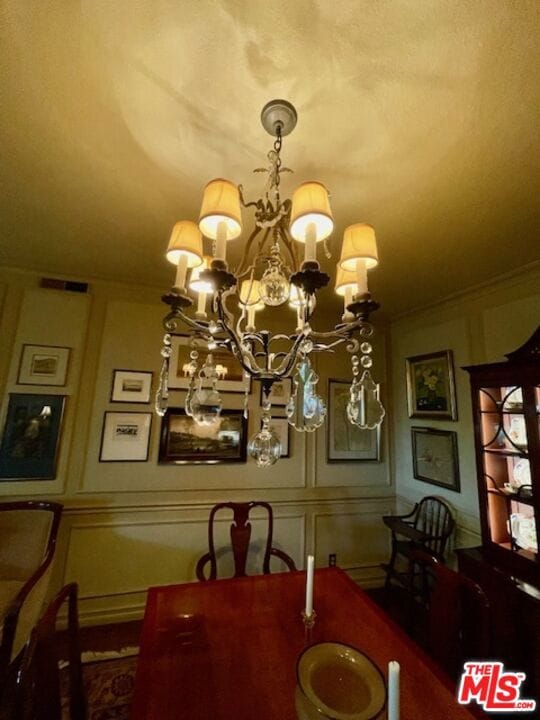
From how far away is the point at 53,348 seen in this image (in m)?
2.42

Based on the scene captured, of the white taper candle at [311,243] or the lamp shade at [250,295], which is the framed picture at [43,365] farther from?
the white taper candle at [311,243]

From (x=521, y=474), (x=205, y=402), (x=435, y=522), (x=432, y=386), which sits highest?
(x=432, y=386)

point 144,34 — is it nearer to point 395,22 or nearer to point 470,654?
point 395,22

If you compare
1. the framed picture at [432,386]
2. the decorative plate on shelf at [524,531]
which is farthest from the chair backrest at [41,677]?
the framed picture at [432,386]

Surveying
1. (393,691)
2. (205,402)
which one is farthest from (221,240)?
(393,691)

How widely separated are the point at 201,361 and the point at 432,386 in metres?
2.06

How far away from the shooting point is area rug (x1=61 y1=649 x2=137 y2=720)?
62.6 inches

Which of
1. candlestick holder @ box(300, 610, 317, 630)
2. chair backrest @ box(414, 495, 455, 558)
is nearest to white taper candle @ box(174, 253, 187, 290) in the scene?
candlestick holder @ box(300, 610, 317, 630)

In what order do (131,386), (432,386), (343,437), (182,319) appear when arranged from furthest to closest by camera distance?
(343,437), (432,386), (131,386), (182,319)

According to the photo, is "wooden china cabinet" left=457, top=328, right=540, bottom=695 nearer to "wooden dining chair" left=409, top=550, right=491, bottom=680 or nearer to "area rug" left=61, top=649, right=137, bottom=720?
"wooden dining chair" left=409, top=550, right=491, bottom=680

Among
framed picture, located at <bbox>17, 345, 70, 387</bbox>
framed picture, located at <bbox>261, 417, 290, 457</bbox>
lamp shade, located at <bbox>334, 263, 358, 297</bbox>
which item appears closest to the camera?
lamp shade, located at <bbox>334, 263, 358, 297</bbox>

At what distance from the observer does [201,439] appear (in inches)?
104

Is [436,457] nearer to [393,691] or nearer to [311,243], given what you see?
[393,691]

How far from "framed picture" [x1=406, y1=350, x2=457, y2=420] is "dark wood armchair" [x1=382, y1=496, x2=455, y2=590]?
0.72 metres
